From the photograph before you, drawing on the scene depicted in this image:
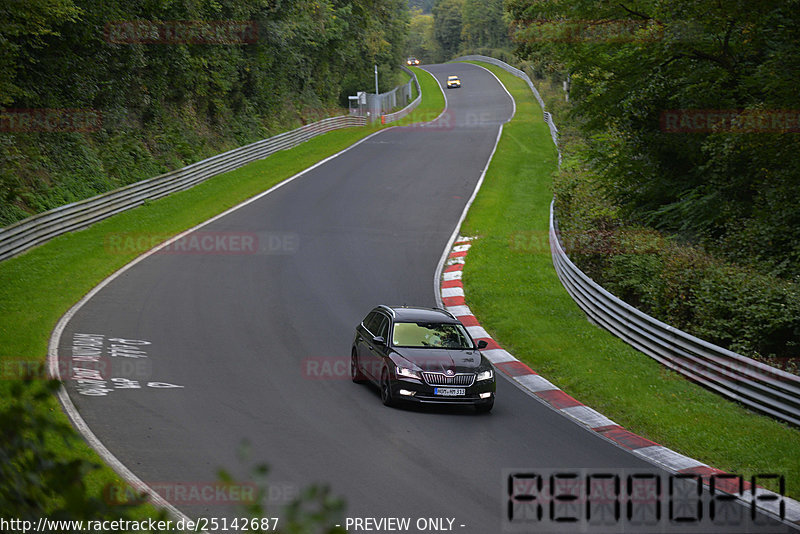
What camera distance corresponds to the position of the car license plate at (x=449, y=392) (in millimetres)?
13047

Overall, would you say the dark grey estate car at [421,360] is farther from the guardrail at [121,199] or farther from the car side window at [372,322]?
the guardrail at [121,199]

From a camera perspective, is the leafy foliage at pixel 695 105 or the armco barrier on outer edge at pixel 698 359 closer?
the armco barrier on outer edge at pixel 698 359

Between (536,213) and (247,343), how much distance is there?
1835 cm

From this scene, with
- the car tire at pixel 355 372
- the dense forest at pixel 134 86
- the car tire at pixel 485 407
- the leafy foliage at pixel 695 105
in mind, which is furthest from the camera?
the dense forest at pixel 134 86

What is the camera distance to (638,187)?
989 inches

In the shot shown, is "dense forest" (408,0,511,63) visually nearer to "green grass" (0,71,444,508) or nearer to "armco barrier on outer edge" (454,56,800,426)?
"green grass" (0,71,444,508)

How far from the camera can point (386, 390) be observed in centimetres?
1333

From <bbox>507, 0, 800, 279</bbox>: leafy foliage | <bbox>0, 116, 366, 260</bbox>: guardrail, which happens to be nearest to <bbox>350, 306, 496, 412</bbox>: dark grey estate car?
<bbox>507, 0, 800, 279</bbox>: leafy foliage

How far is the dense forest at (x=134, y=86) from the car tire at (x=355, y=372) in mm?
13553

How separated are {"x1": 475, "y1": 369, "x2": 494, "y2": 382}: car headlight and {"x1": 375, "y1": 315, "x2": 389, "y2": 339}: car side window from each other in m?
1.91

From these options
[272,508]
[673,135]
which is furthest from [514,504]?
[673,135]

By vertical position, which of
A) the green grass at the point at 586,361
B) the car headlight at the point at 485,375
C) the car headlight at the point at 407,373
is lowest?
the green grass at the point at 586,361

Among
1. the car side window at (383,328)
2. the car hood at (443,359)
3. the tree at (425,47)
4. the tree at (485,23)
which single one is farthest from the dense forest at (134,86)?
the tree at (425,47)

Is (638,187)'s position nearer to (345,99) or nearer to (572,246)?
(572,246)
